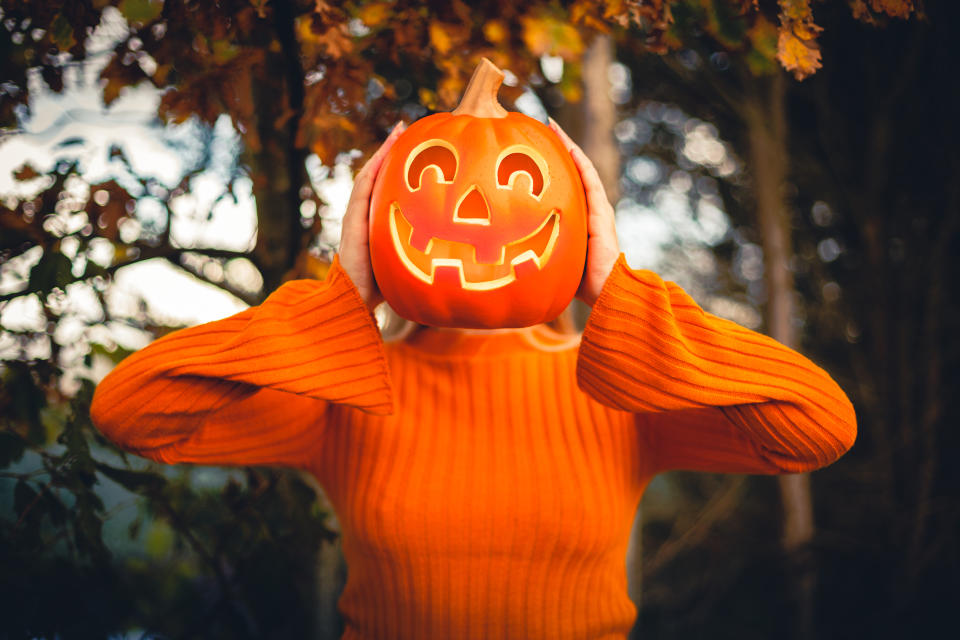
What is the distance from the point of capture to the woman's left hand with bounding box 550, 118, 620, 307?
5.25ft

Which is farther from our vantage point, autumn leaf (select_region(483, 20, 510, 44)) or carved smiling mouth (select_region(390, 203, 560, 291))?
autumn leaf (select_region(483, 20, 510, 44))

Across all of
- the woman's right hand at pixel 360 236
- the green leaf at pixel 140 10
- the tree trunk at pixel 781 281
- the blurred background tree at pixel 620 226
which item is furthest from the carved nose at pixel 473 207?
the tree trunk at pixel 781 281

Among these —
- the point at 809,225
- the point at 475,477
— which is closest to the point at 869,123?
the point at 809,225

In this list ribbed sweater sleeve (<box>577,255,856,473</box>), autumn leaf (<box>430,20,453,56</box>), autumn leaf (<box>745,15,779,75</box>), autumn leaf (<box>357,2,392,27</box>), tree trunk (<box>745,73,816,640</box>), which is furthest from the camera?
tree trunk (<box>745,73,816,640</box>)

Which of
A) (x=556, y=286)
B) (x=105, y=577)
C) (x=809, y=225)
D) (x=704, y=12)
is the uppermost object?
(x=704, y=12)

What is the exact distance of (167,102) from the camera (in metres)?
2.17

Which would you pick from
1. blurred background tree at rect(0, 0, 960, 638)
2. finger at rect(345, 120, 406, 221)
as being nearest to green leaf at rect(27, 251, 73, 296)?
blurred background tree at rect(0, 0, 960, 638)

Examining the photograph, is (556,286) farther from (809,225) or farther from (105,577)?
(809,225)

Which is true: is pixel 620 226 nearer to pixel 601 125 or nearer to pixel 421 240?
pixel 601 125

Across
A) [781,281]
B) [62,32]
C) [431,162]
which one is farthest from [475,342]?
[781,281]

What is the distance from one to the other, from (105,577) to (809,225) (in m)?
4.95

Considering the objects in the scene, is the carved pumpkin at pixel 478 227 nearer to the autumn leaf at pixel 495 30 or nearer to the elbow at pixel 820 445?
the elbow at pixel 820 445

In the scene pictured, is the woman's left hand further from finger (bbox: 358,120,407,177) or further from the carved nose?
finger (bbox: 358,120,407,177)

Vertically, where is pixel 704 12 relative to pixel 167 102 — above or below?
above
